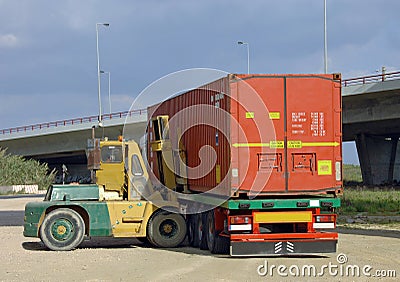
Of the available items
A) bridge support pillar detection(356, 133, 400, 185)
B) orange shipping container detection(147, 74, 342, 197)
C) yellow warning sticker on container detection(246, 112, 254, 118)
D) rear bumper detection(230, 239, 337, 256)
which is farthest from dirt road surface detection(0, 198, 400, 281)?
bridge support pillar detection(356, 133, 400, 185)

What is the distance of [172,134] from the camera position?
17922mm

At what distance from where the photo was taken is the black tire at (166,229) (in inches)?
666

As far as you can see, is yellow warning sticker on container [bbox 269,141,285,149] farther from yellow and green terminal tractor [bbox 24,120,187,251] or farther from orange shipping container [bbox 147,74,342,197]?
yellow and green terminal tractor [bbox 24,120,187,251]

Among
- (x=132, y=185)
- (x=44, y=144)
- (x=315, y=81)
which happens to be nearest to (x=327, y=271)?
(x=315, y=81)

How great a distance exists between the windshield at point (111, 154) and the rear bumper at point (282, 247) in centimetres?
487

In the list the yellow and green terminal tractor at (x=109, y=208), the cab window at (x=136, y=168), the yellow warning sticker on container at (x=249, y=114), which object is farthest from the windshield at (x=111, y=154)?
the yellow warning sticker on container at (x=249, y=114)

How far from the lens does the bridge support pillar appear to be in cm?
5272

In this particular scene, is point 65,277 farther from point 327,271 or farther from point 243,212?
point 327,271

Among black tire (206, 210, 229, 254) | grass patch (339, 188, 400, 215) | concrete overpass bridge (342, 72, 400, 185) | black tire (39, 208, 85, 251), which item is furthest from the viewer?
concrete overpass bridge (342, 72, 400, 185)

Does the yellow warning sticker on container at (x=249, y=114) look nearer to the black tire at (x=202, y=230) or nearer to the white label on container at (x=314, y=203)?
the white label on container at (x=314, y=203)

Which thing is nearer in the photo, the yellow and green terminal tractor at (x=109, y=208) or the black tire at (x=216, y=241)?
the black tire at (x=216, y=241)

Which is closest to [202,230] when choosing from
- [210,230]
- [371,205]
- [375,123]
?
[210,230]

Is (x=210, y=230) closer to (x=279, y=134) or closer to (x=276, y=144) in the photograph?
(x=276, y=144)

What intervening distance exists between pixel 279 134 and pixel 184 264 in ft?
11.2
